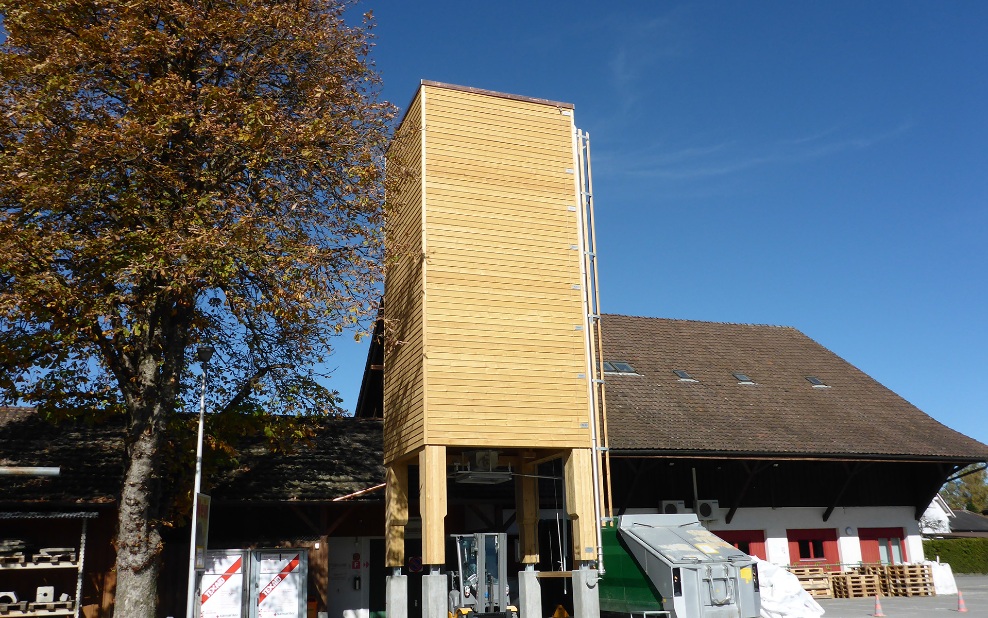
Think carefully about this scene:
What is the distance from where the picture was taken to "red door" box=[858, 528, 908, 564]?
84.5 feet

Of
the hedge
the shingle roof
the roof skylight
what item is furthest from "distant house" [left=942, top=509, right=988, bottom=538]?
the roof skylight

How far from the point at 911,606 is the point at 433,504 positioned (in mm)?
13225

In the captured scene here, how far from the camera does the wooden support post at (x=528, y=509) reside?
767 inches

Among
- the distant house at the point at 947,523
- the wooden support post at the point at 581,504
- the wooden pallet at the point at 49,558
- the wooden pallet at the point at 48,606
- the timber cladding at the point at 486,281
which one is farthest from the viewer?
the distant house at the point at 947,523

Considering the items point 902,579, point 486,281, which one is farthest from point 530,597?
point 902,579

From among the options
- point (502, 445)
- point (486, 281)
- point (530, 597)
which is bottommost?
point (530, 597)

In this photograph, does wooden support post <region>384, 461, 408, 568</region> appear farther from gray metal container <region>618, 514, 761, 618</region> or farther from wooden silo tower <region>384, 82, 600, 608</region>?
gray metal container <region>618, 514, 761, 618</region>

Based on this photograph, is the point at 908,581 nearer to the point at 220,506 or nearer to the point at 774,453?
the point at 774,453

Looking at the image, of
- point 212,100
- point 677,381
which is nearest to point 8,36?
point 212,100

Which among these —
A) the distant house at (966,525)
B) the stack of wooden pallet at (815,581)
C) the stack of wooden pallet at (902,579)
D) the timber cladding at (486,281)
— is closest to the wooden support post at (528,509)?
the timber cladding at (486,281)

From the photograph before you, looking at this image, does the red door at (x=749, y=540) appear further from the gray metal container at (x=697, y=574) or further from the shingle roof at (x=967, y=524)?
the shingle roof at (x=967, y=524)

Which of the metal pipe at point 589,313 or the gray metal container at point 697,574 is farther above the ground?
the metal pipe at point 589,313

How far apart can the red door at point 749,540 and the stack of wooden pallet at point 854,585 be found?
2.04 m

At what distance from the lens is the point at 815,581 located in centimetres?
2423
